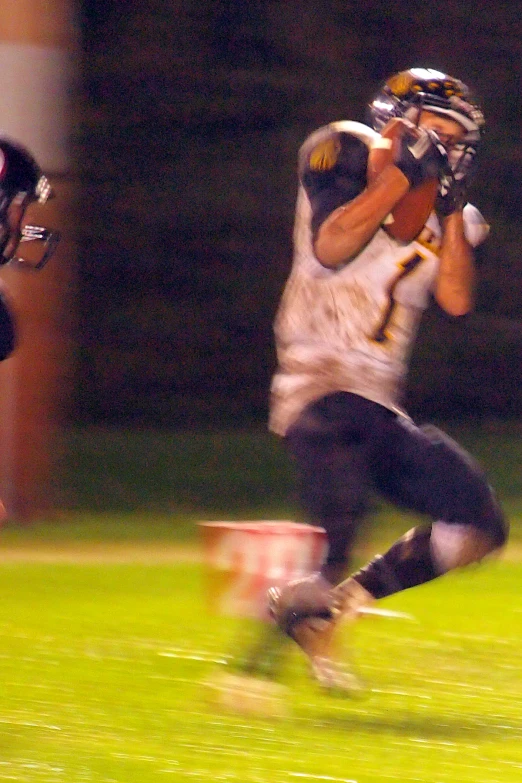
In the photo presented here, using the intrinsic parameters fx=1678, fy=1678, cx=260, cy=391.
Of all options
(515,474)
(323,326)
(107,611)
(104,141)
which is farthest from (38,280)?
(104,141)

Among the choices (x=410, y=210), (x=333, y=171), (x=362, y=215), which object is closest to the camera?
(x=362, y=215)

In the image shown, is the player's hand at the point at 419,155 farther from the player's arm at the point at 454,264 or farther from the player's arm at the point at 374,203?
the player's arm at the point at 454,264

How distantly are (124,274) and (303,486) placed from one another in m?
11.8

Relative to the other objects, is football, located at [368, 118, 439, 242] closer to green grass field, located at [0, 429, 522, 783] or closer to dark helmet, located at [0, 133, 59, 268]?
dark helmet, located at [0, 133, 59, 268]

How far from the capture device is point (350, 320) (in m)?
4.93

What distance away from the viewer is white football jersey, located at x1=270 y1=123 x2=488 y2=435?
491cm

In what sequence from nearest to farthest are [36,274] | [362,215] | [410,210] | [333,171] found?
[362,215]
[333,171]
[410,210]
[36,274]

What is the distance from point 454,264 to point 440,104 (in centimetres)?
48

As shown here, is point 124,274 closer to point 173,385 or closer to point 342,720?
point 173,385

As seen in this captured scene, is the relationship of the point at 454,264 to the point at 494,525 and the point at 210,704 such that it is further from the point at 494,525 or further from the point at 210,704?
the point at 210,704

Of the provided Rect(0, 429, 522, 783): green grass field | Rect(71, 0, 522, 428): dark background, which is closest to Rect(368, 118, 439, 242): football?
Rect(0, 429, 522, 783): green grass field

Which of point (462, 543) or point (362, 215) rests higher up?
point (362, 215)

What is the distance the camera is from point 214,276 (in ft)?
54.1

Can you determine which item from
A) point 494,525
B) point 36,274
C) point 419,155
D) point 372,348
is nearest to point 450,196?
point 419,155
